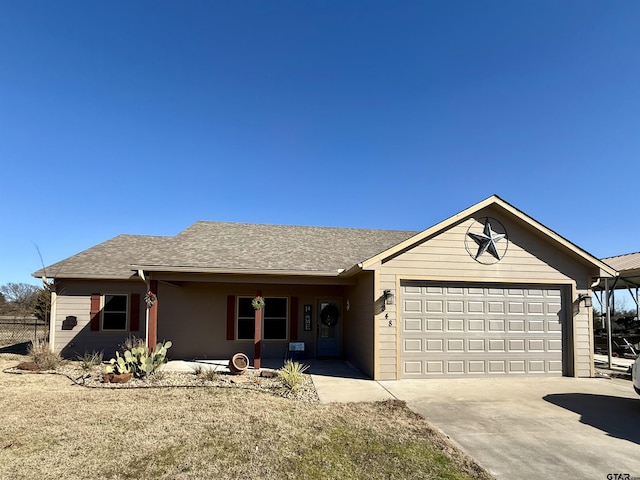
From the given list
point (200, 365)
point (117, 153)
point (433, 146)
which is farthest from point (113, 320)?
point (433, 146)

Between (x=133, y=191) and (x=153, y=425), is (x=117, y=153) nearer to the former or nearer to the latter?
(x=133, y=191)

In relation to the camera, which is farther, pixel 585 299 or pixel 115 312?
pixel 115 312

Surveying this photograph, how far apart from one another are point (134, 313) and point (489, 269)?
10.9 m

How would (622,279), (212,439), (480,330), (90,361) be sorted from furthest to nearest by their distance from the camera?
(622,279) → (90,361) → (480,330) → (212,439)

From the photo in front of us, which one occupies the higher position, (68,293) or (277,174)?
(277,174)

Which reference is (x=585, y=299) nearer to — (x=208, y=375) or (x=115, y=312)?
(x=208, y=375)

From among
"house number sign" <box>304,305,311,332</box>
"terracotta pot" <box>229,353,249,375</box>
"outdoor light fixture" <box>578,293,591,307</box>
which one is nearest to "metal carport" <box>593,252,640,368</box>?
"outdoor light fixture" <box>578,293,591,307</box>

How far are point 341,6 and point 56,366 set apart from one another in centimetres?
1242

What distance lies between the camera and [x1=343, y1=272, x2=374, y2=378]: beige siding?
383 inches

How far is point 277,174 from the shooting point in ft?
53.9

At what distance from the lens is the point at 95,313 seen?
1234 centimetres

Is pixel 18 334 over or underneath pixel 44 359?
underneath

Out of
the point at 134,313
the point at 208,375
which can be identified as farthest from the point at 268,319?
the point at 134,313

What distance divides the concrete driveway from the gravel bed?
199cm
